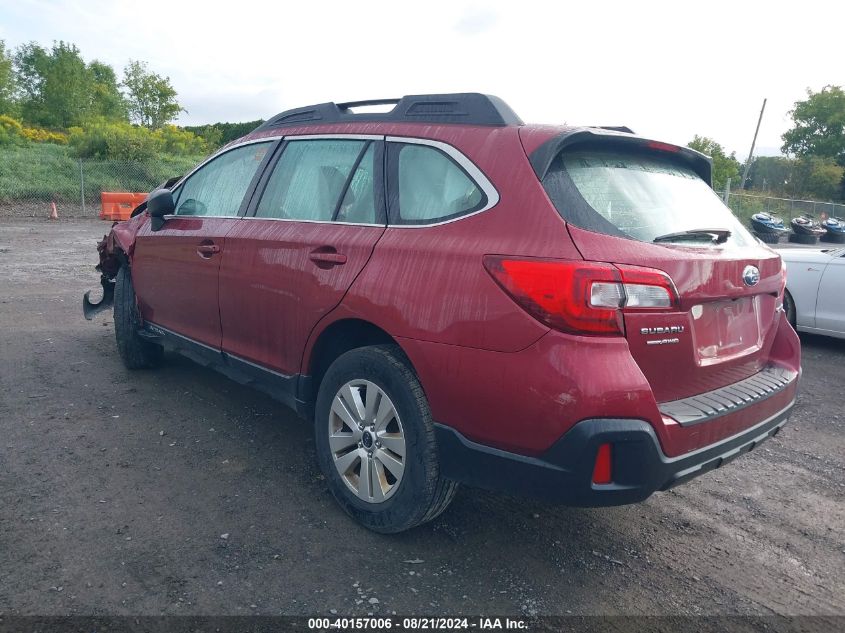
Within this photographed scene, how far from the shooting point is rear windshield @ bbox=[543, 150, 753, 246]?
8.41 ft

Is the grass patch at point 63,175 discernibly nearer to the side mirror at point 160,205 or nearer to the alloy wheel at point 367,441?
the side mirror at point 160,205

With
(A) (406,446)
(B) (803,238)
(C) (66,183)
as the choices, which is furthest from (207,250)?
(B) (803,238)

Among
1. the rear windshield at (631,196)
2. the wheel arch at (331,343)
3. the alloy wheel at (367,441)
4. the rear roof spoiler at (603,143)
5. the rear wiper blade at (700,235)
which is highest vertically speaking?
the rear roof spoiler at (603,143)

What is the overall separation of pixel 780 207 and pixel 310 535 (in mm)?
32664

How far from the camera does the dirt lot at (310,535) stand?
2600mm

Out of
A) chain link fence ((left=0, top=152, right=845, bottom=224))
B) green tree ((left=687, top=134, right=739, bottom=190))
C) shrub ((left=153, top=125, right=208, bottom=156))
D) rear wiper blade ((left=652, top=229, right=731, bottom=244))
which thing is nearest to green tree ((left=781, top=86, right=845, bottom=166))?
green tree ((left=687, top=134, right=739, bottom=190))

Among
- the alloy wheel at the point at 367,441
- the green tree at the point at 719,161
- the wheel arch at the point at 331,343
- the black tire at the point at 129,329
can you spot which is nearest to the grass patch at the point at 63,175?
the black tire at the point at 129,329

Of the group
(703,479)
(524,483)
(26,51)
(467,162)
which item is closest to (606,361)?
(524,483)

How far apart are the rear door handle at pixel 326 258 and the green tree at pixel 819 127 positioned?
7066 centimetres

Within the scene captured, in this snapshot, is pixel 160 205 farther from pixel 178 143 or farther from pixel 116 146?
pixel 178 143

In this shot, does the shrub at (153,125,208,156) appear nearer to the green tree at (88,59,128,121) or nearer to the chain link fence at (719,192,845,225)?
the green tree at (88,59,128,121)

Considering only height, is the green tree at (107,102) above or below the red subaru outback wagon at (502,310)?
above

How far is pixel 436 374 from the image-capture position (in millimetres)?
2641

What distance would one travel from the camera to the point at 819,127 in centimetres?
6475
